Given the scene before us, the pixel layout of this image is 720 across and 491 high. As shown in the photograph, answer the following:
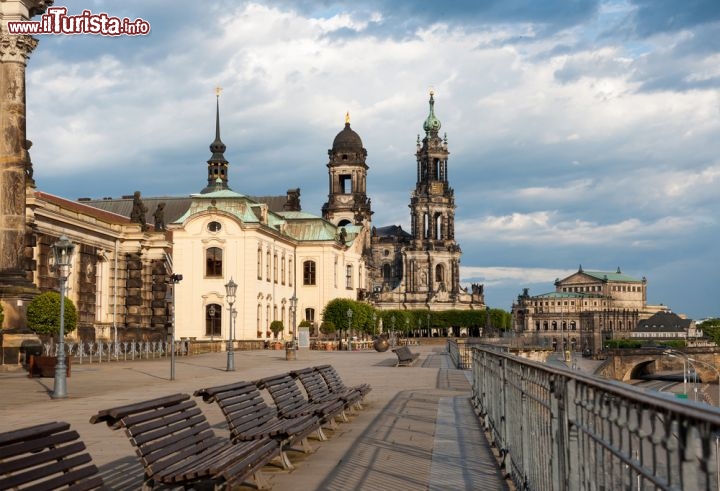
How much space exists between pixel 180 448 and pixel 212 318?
197ft

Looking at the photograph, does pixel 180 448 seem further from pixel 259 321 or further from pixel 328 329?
pixel 328 329

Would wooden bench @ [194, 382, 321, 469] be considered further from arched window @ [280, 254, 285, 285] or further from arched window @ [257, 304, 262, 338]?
arched window @ [280, 254, 285, 285]

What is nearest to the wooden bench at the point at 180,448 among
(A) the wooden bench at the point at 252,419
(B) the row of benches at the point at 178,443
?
(B) the row of benches at the point at 178,443

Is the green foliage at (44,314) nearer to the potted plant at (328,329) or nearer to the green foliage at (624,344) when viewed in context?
the potted plant at (328,329)

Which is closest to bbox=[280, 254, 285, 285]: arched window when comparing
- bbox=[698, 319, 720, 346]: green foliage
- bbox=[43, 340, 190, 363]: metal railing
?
bbox=[43, 340, 190, 363]: metal railing

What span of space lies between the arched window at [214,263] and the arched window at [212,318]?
2.31 meters

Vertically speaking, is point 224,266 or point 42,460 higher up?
point 224,266

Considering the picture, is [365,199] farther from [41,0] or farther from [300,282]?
[41,0]

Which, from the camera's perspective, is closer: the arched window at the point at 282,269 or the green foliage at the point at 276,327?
the green foliage at the point at 276,327

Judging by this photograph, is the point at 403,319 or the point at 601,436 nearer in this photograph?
the point at 601,436

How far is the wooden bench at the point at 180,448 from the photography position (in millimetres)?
7312

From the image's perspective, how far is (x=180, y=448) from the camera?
812 cm

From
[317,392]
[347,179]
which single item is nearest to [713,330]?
[347,179]

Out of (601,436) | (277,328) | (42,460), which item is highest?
(601,436)
